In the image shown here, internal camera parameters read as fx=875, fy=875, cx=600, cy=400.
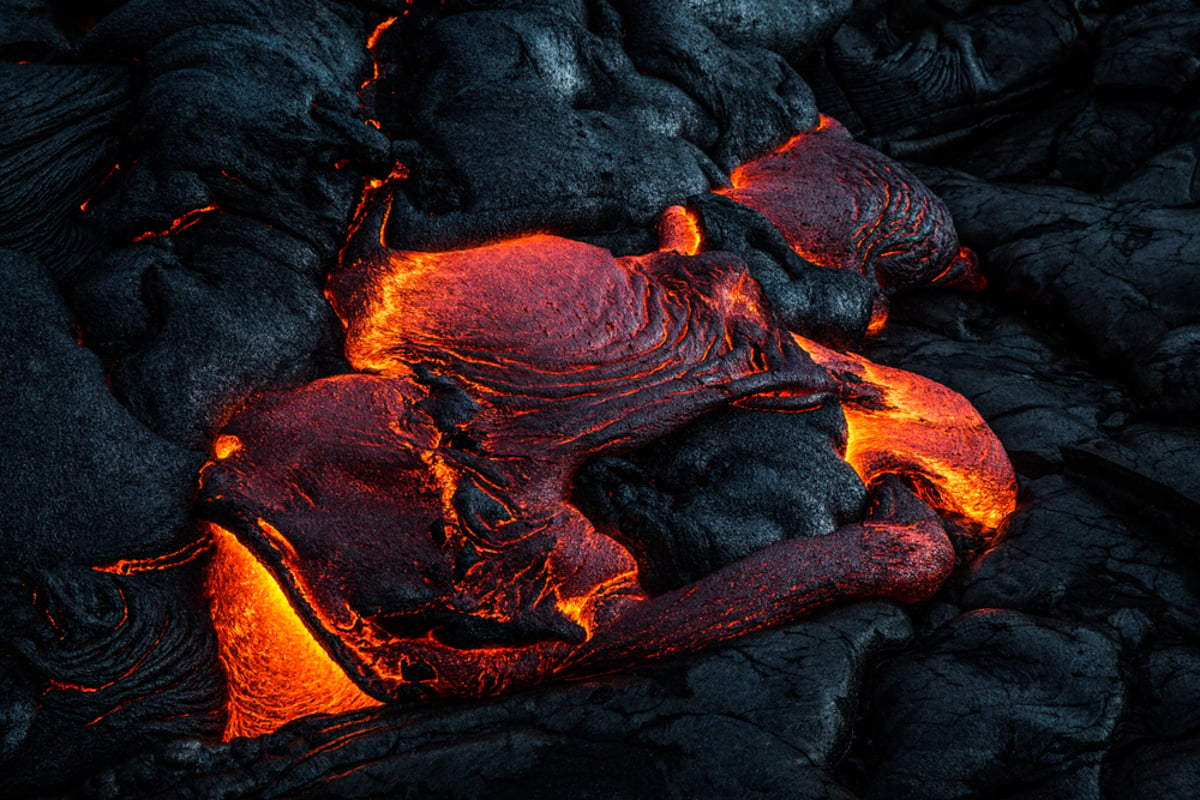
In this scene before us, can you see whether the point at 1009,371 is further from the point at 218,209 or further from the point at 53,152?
the point at 53,152

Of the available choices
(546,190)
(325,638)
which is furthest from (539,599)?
(546,190)

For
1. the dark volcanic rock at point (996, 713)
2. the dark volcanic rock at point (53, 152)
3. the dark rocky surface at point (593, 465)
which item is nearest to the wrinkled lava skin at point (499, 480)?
the dark rocky surface at point (593, 465)

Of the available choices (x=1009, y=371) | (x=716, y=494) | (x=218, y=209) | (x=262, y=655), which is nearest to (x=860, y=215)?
(x=1009, y=371)

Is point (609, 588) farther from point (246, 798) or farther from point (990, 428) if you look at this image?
point (990, 428)

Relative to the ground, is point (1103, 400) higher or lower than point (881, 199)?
lower

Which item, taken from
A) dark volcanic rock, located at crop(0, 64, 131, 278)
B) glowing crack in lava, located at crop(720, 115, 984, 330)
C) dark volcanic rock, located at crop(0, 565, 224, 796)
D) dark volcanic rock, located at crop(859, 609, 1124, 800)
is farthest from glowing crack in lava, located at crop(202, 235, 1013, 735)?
glowing crack in lava, located at crop(720, 115, 984, 330)

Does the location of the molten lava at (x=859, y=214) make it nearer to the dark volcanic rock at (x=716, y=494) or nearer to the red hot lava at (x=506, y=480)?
the red hot lava at (x=506, y=480)
